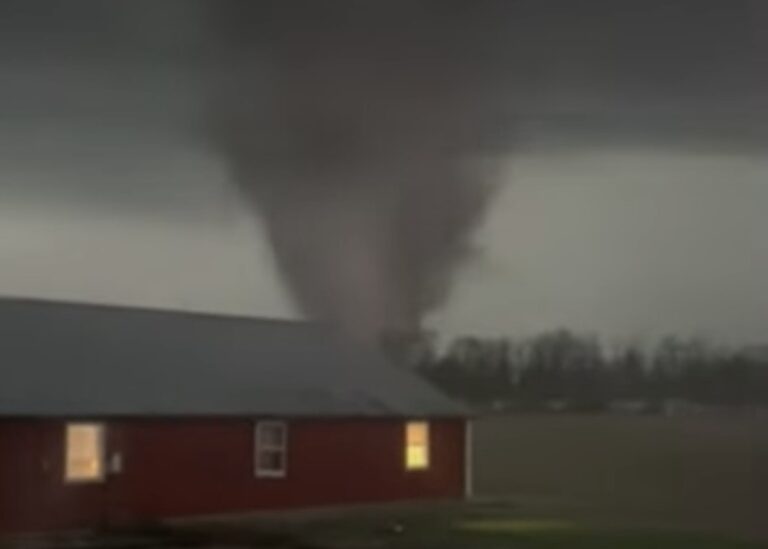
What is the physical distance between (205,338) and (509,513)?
28.7 ft

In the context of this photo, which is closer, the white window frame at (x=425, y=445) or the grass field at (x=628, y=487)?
the grass field at (x=628, y=487)

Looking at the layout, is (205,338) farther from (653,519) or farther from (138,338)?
(653,519)

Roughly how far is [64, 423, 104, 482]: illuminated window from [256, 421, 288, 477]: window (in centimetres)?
222

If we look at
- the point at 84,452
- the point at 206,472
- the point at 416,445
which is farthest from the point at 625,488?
the point at 416,445

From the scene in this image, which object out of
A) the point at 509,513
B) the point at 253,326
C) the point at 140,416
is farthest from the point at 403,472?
the point at 509,513

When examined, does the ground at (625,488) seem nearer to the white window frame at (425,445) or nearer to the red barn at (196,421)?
the red barn at (196,421)

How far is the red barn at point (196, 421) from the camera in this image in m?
17.2

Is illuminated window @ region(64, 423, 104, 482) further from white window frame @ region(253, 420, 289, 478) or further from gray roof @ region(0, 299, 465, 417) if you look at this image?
white window frame @ region(253, 420, 289, 478)

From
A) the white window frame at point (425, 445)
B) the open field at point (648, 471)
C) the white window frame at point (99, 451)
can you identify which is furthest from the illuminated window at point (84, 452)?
the open field at point (648, 471)

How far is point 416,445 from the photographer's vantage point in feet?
70.6

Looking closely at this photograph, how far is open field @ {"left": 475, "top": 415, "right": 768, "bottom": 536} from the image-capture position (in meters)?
9.92

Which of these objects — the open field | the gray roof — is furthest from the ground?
the gray roof

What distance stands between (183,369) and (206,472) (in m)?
1.21

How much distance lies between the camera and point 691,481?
1045 cm
